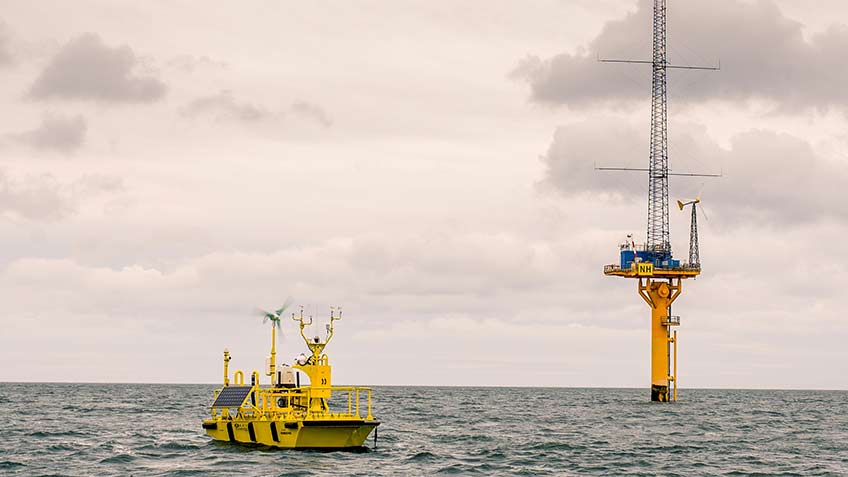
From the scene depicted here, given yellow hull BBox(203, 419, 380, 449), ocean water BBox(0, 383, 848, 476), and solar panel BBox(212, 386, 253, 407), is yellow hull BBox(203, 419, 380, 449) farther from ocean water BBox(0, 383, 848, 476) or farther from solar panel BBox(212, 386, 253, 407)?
solar panel BBox(212, 386, 253, 407)

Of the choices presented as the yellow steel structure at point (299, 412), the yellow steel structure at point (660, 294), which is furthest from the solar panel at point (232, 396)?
the yellow steel structure at point (660, 294)

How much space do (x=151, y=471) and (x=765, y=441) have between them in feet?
130

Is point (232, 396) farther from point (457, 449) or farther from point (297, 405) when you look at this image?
point (457, 449)

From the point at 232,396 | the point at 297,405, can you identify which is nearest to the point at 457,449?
the point at 297,405

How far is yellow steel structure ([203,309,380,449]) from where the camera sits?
1972 inches

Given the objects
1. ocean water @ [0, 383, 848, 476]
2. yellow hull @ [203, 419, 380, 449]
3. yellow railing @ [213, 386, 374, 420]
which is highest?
yellow railing @ [213, 386, 374, 420]

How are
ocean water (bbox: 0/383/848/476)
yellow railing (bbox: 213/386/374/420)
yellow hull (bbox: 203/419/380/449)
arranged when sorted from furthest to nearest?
1. yellow railing (bbox: 213/386/374/420)
2. ocean water (bbox: 0/383/848/476)
3. yellow hull (bbox: 203/419/380/449)

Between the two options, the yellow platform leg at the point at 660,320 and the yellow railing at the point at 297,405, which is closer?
the yellow railing at the point at 297,405

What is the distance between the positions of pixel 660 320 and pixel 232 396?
77506mm

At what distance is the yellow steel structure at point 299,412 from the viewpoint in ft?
164

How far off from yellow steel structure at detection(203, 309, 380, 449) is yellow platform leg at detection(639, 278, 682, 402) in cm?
7599

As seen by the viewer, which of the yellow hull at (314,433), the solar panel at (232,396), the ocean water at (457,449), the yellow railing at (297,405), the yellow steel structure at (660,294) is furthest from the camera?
the yellow steel structure at (660,294)

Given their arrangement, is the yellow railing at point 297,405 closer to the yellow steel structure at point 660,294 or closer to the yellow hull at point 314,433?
the yellow hull at point 314,433

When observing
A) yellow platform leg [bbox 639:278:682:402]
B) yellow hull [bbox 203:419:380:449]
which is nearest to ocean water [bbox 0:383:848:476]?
yellow hull [bbox 203:419:380:449]
